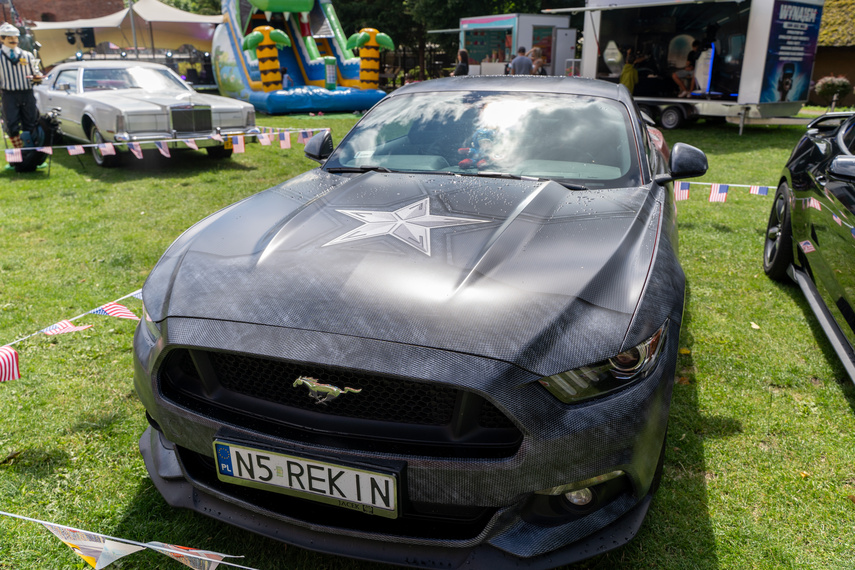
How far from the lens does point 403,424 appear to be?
179cm

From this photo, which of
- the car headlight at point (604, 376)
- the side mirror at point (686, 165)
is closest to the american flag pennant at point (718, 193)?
the side mirror at point (686, 165)

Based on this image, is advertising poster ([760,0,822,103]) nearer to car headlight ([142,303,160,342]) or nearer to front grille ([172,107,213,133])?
front grille ([172,107,213,133])

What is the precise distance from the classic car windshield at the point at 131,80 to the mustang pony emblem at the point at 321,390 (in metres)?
9.48

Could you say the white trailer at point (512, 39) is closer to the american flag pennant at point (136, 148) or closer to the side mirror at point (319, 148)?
the american flag pennant at point (136, 148)

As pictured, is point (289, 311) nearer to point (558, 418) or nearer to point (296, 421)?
point (296, 421)

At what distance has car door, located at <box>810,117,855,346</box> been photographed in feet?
9.82

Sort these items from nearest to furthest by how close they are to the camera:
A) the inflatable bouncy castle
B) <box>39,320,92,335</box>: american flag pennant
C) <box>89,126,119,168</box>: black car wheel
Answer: <box>39,320,92,335</box>: american flag pennant < <box>89,126,119,168</box>: black car wheel < the inflatable bouncy castle

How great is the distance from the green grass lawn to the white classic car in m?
3.10

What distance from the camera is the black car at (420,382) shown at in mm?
1696

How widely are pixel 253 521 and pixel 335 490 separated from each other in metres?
0.36

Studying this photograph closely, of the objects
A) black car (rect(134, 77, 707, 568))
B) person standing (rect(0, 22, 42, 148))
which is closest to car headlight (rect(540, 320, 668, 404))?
black car (rect(134, 77, 707, 568))

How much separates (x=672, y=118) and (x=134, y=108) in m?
12.3

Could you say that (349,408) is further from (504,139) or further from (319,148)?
(319,148)

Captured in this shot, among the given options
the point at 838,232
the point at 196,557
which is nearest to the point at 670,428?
the point at 838,232
